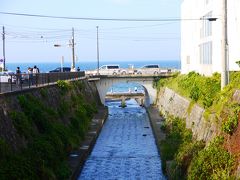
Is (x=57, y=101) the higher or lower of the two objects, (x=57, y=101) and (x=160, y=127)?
the higher

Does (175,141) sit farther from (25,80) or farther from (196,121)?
Answer: (25,80)

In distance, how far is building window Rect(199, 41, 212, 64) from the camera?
123 feet

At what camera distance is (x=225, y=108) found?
2102 cm

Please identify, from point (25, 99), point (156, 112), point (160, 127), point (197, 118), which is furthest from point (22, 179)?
point (156, 112)

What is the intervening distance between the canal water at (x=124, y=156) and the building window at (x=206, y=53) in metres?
7.32

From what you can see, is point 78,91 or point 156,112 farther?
point 156,112

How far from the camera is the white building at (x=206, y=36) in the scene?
29.9 metres

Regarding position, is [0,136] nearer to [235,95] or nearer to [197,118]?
[235,95]

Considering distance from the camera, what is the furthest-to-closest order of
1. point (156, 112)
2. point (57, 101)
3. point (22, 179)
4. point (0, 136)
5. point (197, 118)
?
point (156, 112)
point (57, 101)
point (197, 118)
point (0, 136)
point (22, 179)

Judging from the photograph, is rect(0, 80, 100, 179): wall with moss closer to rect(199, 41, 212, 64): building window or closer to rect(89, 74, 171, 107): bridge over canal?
rect(199, 41, 212, 64): building window

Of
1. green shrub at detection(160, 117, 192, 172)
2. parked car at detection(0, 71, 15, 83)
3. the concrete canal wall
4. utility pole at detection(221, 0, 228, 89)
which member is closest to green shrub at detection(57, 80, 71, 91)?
parked car at detection(0, 71, 15, 83)

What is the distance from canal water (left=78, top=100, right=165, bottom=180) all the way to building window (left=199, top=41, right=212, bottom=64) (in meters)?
7.32

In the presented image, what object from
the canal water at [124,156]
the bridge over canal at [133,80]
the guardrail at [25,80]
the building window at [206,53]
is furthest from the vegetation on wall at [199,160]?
the bridge over canal at [133,80]

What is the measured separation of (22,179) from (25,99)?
7.21 m
